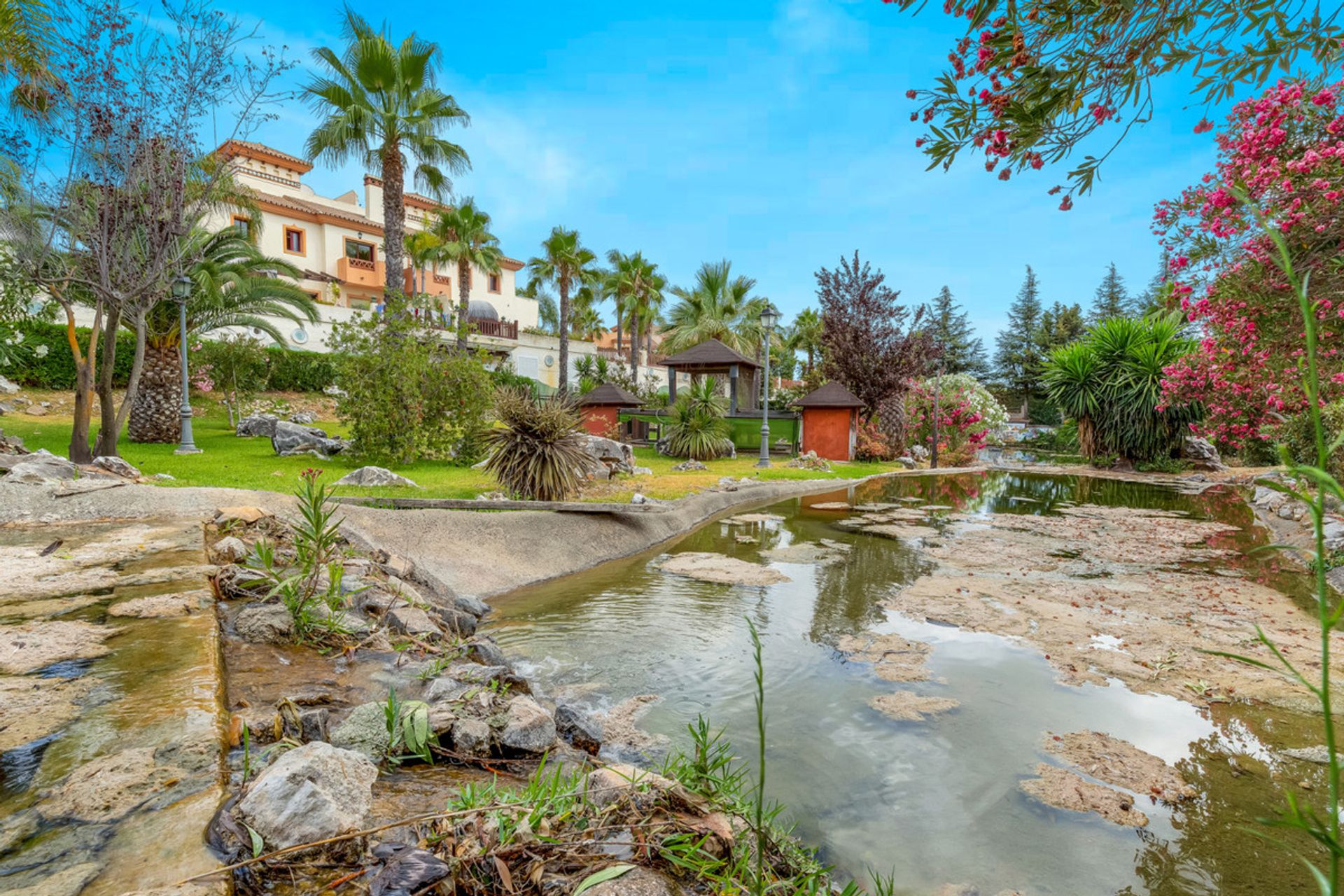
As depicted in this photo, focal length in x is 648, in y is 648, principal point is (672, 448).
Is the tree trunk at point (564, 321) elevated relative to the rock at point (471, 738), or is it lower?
elevated

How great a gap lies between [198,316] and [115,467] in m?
7.92

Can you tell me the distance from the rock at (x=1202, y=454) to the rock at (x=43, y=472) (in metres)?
25.7

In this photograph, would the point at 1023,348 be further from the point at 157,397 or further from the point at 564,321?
the point at 157,397

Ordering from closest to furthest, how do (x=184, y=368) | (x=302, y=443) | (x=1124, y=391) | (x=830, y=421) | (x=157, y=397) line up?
(x=184, y=368), (x=302, y=443), (x=157, y=397), (x=1124, y=391), (x=830, y=421)

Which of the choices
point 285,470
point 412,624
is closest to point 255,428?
point 285,470

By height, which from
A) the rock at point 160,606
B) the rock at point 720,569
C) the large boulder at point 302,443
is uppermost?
the large boulder at point 302,443

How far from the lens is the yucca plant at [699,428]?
716 inches

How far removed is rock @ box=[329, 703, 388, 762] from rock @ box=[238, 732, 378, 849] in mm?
384

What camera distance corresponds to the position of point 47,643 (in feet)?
9.03

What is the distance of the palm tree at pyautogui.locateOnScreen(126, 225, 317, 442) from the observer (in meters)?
13.8

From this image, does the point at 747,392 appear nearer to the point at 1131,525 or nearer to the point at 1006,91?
the point at 1131,525

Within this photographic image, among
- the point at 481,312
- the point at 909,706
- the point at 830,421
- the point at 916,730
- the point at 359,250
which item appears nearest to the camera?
the point at 916,730

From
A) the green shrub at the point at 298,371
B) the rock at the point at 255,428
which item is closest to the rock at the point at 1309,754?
the rock at the point at 255,428

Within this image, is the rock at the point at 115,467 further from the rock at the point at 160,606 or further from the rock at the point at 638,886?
the rock at the point at 638,886
